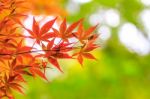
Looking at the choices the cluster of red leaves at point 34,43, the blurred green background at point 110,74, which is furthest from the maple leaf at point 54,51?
the blurred green background at point 110,74

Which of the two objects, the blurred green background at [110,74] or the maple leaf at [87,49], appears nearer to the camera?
the maple leaf at [87,49]

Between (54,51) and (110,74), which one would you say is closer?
(54,51)

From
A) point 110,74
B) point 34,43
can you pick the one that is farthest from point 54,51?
point 110,74

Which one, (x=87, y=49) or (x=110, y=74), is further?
(x=110, y=74)

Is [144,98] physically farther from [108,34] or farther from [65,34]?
[65,34]

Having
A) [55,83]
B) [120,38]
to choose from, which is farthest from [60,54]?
[120,38]

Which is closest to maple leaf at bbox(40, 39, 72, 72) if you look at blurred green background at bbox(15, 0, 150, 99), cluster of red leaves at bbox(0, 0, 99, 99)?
cluster of red leaves at bbox(0, 0, 99, 99)

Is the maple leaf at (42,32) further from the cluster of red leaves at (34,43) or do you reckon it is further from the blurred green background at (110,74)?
the blurred green background at (110,74)

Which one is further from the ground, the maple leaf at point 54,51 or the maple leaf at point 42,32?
the maple leaf at point 42,32

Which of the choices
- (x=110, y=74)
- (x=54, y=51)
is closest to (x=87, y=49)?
(x=54, y=51)

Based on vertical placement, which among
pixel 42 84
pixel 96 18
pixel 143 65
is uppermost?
pixel 96 18

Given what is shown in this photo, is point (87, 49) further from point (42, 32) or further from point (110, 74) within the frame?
point (110, 74)
